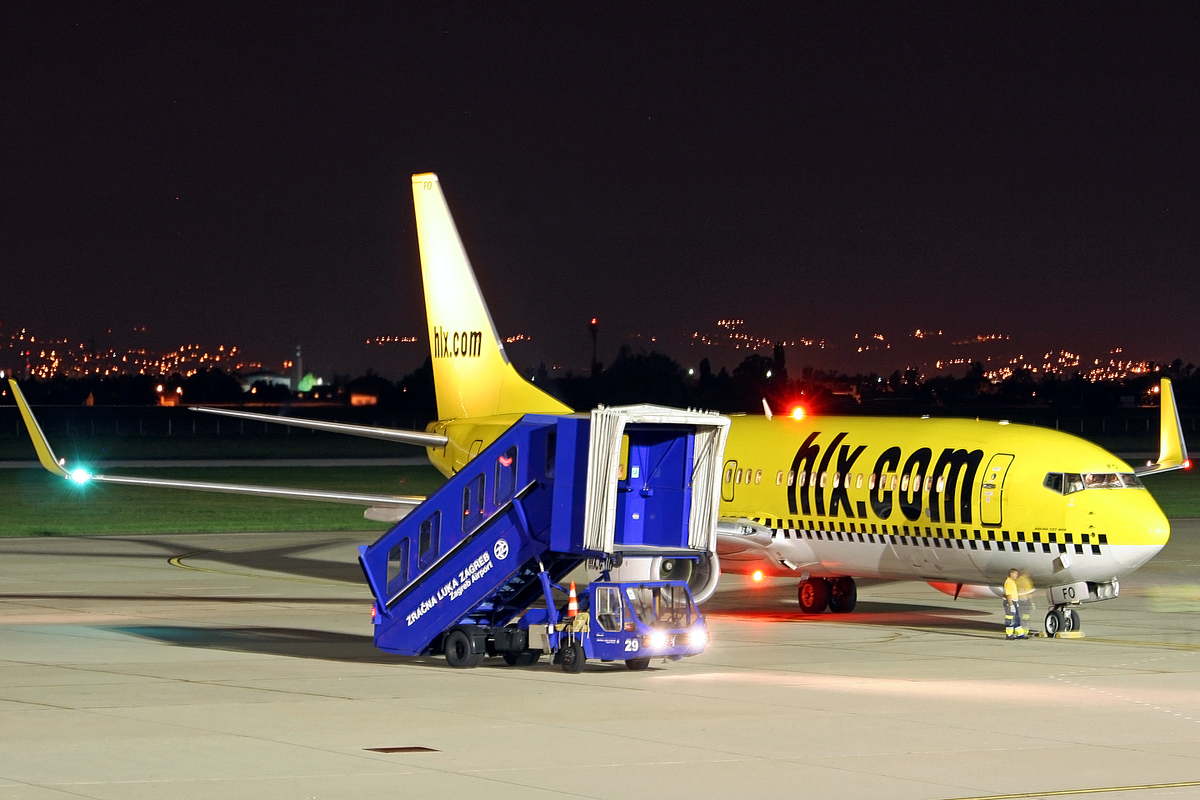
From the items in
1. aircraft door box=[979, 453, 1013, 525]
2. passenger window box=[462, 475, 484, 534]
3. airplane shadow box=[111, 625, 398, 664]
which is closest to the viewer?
passenger window box=[462, 475, 484, 534]

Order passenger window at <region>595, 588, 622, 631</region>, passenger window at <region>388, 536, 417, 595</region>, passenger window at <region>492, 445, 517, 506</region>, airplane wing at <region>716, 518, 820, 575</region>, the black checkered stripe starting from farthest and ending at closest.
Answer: airplane wing at <region>716, 518, 820, 575</region> < the black checkered stripe < passenger window at <region>388, 536, 417, 595</region> < passenger window at <region>492, 445, 517, 506</region> < passenger window at <region>595, 588, 622, 631</region>

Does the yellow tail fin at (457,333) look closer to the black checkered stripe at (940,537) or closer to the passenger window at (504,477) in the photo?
the black checkered stripe at (940,537)

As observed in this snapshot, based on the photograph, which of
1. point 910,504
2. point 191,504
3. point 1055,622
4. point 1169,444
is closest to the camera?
point 1055,622

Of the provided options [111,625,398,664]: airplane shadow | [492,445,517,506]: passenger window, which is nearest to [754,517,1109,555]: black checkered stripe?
[111,625,398,664]: airplane shadow

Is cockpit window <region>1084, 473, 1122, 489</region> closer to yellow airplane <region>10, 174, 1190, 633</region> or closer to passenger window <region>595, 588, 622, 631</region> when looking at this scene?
yellow airplane <region>10, 174, 1190, 633</region>

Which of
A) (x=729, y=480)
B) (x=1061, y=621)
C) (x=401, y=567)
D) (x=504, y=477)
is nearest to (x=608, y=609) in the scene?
(x=504, y=477)

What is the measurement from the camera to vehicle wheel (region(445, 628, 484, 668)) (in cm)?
2419

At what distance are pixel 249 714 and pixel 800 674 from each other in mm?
7810

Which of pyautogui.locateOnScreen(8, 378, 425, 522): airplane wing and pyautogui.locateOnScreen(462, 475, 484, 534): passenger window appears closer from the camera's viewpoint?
pyautogui.locateOnScreen(462, 475, 484, 534): passenger window

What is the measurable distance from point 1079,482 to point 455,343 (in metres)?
16.9

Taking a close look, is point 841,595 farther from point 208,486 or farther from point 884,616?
point 208,486

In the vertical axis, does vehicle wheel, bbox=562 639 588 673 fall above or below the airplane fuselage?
below

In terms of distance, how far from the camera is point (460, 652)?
2430 cm

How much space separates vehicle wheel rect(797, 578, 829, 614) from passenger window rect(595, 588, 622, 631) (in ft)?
33.6
